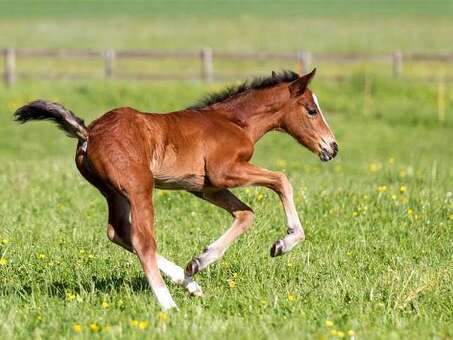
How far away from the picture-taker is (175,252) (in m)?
9.22

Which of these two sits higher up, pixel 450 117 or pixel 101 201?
pixel 101 201

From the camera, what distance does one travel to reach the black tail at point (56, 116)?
24.3 feet

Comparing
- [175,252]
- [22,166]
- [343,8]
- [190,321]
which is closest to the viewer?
[190,321]

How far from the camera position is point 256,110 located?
338 inches

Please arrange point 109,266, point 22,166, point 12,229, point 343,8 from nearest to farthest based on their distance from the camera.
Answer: point 109,266 < point 12,229 < point 22,166 < point 343,8

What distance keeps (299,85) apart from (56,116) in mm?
2182

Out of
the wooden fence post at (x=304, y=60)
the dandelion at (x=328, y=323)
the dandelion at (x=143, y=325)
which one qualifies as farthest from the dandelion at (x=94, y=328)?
the wooden fence post at (x=304, y=60)

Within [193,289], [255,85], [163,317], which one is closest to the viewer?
[163,317]

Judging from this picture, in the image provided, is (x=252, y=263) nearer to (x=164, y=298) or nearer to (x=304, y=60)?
(x=164, y=298)

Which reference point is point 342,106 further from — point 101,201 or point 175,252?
point 175,252

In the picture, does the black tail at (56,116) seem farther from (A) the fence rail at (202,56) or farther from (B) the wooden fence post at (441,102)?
(A) the fence rail at (202,56)

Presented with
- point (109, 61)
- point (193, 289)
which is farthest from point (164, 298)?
point (109, 61)

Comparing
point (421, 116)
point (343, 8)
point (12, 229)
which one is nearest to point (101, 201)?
point (12, 229)

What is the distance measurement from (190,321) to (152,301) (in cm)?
75
